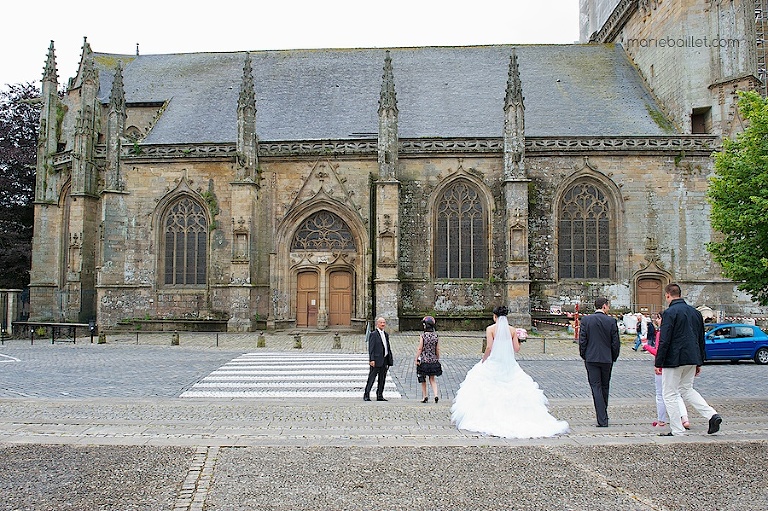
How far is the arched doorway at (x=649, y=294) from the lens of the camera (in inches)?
966

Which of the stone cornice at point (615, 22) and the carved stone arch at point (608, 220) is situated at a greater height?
the stone cornice at point (615, 22)

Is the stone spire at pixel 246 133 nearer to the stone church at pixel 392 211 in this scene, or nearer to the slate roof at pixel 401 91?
the stone church at pixel 392 211

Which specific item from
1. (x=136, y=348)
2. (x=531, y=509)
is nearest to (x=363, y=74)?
(x=136, y=348)

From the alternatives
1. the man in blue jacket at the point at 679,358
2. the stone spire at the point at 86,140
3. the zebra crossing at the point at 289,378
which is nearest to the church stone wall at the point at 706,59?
the zebra crossing at the point at 289,378

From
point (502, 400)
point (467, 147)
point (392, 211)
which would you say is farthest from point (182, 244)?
point (502, 400)

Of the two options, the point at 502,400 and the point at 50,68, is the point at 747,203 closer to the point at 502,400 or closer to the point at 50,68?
the point at 502,400

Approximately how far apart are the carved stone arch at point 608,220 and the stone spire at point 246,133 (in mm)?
12036

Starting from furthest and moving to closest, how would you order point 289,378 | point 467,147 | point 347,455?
point 467,147 < point 289,378 < point 347,455

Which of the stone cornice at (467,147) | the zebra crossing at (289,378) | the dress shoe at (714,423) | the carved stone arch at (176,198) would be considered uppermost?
the stone cornice at (467,147)

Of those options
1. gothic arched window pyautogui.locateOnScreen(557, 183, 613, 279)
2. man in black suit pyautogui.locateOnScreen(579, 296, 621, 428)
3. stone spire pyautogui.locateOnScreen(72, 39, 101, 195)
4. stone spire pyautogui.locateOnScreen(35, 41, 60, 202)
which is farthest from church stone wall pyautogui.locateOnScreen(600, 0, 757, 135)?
stone spire pyautogui.locateOnScreen(35, 41, 60, 202)

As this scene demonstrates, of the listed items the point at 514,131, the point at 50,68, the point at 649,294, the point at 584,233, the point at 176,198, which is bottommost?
the point at 649,294

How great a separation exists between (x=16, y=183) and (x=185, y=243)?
13681 mm

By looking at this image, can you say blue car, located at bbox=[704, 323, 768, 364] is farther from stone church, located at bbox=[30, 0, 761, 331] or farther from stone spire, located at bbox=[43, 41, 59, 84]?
stone spire, located at bbox=[43, 41, 59, 84]

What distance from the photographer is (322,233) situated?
25609mm
